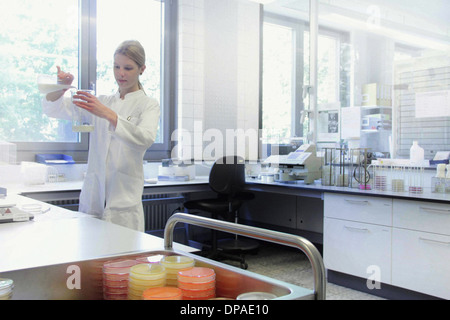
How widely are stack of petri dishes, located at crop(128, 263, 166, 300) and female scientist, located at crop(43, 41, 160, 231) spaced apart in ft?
3.75

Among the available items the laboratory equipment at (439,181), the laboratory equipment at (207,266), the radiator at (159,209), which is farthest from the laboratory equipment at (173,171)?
the laboratory equipment at (207,266)

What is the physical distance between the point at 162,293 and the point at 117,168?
1.34m

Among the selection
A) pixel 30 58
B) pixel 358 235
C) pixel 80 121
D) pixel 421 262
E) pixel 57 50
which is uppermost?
pixel 57 50

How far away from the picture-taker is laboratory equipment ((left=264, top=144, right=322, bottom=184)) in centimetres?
392

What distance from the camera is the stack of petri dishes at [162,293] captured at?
2.79ft

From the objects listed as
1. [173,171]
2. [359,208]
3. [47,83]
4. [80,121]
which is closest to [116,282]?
[47,83]

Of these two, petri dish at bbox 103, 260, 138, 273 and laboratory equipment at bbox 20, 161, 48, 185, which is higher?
laboratory equipment at bbox 20, 161, 48, 185

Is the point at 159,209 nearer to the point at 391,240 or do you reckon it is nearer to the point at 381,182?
the point at 381,182

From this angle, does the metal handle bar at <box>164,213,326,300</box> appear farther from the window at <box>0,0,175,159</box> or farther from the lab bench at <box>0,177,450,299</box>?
the window at <box>0,0,175,159</box>

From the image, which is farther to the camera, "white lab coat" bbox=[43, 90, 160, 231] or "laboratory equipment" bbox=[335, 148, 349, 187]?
"laboratory equipment" bbox=[335, 148, 349, 187]

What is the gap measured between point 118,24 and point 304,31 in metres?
2.00

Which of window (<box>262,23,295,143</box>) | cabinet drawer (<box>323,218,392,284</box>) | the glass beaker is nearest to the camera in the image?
the glass beaker

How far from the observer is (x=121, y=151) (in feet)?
6.93

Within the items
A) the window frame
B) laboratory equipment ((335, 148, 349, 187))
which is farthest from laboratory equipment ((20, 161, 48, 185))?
the window frame
